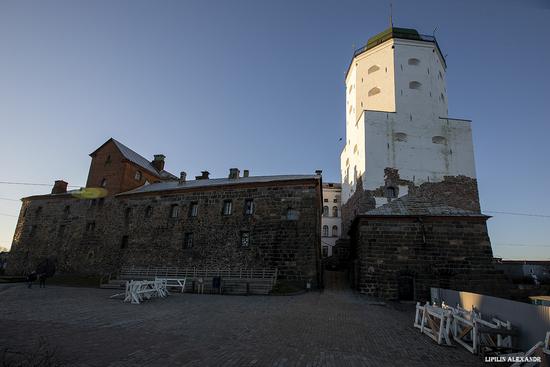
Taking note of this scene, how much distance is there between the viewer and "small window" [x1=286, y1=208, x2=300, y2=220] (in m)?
22.6

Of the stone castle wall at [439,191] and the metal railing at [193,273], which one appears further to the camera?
the stone castle wall at [439,191]

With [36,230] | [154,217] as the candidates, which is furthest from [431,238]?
[36,230]

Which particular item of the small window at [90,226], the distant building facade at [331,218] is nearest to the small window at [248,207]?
the small window at [90,226]

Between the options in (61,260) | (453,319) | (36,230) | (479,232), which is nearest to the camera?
(453,319)

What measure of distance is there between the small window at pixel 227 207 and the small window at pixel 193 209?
2.53 meters

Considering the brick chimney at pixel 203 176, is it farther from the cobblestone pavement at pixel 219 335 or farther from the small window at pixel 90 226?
the cobblestone pavement at pixel 219 335

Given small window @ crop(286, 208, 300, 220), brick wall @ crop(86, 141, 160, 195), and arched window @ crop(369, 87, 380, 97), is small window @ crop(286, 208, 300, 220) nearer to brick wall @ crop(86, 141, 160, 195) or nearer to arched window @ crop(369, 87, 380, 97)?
brick wall @ crop(86, 141, 160, 195)

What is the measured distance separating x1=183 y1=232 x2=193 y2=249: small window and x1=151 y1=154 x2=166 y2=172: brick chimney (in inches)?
592

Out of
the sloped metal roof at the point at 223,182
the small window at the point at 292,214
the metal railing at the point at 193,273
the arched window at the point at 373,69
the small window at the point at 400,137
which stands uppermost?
the arched window at the point at 373,69

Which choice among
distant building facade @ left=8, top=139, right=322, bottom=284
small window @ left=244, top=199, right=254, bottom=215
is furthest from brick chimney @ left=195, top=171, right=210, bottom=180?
small window @ left=244, top=199, right=254, bottom=215

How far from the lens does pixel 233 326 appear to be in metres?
9.61

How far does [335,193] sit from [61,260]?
129 ft

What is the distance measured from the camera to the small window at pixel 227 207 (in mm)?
25062

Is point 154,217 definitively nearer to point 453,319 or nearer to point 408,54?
point 453,319
